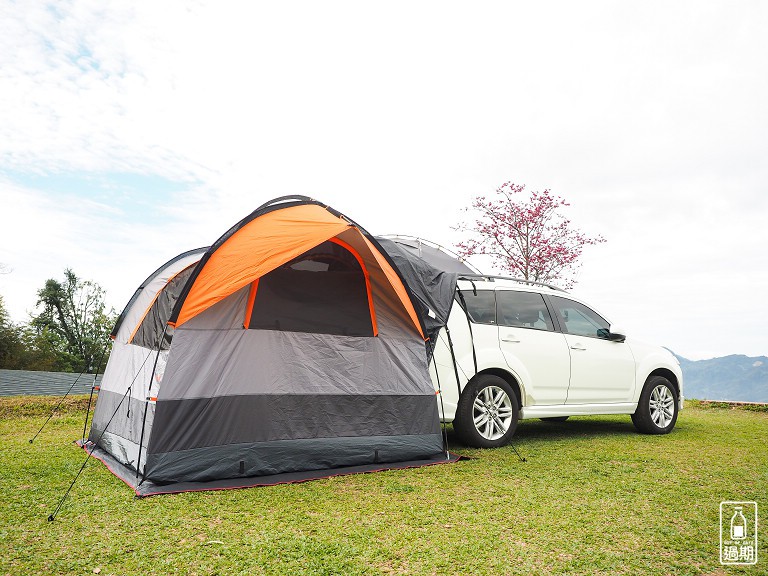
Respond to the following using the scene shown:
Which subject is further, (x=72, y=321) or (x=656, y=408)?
(x=72, y=321)

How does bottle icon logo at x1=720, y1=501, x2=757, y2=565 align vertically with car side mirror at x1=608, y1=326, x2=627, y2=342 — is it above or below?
below

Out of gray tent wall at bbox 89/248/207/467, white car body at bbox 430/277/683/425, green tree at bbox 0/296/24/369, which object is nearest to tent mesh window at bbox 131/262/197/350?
gray tent wall at bbox 89/248/207/467

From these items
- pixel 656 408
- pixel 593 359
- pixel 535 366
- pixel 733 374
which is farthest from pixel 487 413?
pixel 733 374

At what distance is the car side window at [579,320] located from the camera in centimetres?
684

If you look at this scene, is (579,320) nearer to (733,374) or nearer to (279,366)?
(279,366)

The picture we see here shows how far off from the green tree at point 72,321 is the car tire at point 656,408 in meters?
25.4

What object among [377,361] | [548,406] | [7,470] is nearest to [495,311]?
[548,406]

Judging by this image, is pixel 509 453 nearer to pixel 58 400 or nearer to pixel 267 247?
pixel 267 247

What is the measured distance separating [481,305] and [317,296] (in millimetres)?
1987

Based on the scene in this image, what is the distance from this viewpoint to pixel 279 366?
4961 millimetres

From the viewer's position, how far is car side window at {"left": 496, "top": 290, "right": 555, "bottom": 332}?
6.34 meters

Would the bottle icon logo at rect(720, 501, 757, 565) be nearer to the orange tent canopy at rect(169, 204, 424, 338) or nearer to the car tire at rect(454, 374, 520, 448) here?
the car tire at rect(454, 374, 520, 448)

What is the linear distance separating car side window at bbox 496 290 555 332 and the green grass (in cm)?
151

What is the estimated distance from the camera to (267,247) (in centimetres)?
477
